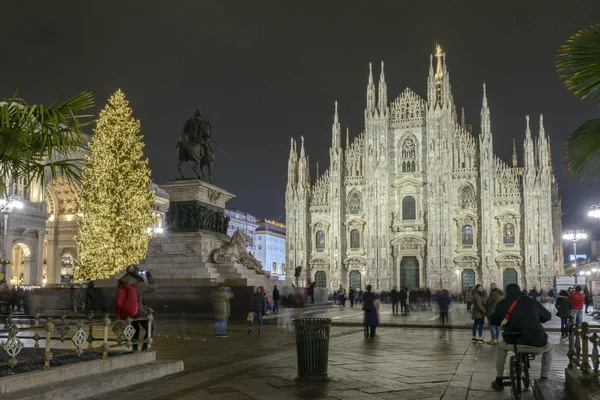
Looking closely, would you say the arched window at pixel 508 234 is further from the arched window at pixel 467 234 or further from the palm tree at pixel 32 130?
the palm tree at pixel 32 130

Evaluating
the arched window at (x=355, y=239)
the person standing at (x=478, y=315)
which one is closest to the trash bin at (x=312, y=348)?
the person standing at (x=478, y=315)

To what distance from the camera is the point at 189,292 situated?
22047mm

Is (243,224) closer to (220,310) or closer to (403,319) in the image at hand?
(403,319)

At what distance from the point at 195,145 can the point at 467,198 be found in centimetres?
3540

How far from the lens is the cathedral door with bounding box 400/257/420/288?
55781mm

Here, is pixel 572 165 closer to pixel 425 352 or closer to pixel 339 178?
pixel 425 352

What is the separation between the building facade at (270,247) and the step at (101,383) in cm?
9485

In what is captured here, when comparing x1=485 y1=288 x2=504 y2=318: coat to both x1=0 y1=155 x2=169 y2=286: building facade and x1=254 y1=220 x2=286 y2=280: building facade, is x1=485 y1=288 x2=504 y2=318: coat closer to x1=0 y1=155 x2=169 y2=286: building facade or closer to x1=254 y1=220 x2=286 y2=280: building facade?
x1=0 y1=155 x2=169 y2=286: building facade

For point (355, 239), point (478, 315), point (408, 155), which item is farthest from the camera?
point (355, 239)

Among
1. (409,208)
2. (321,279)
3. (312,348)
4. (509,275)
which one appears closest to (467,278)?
(509,275)

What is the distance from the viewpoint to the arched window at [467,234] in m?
54.3

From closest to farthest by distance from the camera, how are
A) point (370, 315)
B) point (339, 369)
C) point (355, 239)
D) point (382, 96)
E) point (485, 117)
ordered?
1. point (339, 369)
2. point (370, 315)
3. point (485, 117)
4. point (382, 96)
5. point (355, 239)

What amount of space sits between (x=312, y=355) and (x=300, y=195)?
49853 mm

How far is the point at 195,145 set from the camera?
2414cm
